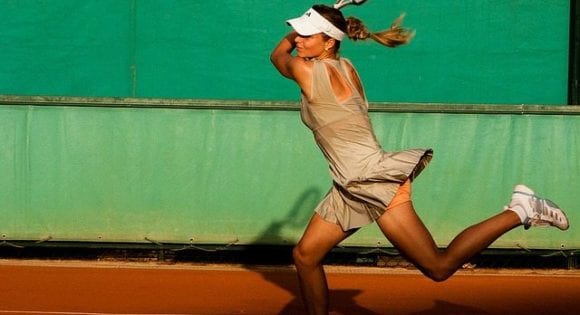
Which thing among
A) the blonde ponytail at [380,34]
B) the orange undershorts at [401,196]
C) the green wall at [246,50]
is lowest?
the orange undershorts at [401,196]

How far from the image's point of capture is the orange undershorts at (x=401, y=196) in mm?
6430

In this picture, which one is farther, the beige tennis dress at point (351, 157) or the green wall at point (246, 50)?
the green wall at point (246, 50)

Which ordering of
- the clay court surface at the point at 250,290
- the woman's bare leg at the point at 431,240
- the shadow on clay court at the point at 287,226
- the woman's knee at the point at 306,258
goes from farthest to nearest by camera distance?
1. the shadow on clay court at the point at 287,226
2. the clay court surface at the point at 250,290
3. the woman's knee at the point at 306,258
4. the woman's bare leg at the point at 431,240

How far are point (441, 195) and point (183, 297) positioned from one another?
115 inches

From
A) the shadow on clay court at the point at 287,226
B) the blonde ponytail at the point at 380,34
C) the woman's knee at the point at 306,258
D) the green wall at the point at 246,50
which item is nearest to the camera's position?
the woman's knee at the point at 306,258

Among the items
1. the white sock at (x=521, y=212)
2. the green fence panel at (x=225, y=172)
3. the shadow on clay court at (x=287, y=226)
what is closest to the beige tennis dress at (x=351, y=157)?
the white sock at (x=521, y=212)

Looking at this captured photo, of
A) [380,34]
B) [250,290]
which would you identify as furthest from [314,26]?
[250,290]

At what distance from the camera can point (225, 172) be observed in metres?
10.8

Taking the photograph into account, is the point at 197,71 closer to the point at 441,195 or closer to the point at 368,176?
the point at 441,195

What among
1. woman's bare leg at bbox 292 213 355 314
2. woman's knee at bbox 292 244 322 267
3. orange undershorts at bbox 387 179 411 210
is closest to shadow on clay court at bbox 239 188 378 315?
woman's bare leg at bbox 292 213 355 314

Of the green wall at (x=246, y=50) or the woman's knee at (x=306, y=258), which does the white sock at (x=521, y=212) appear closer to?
the woman's knee at (x=306, y=258)

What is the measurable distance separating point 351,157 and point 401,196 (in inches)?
13.9

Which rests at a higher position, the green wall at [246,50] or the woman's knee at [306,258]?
the green wall at [246,50]

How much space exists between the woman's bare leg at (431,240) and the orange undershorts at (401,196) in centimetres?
2
